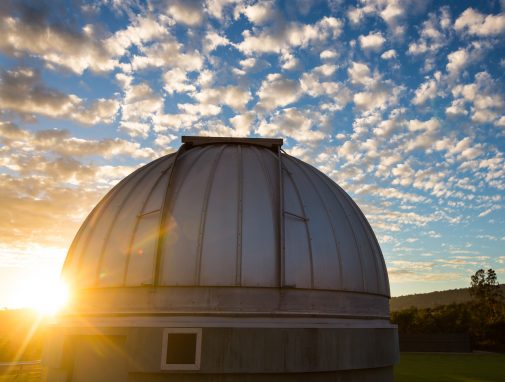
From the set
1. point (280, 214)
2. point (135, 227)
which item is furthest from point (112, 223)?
point (280, 214)

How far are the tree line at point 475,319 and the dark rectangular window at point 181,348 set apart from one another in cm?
5966

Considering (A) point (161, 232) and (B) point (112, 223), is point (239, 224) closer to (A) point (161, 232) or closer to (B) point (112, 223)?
(A) point (161, 232)

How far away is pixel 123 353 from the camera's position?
1088 cm

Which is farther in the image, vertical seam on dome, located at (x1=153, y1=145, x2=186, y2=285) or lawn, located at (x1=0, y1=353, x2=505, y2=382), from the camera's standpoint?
lawn, located at (x1=0, y1=353, x2=505, y2=382)

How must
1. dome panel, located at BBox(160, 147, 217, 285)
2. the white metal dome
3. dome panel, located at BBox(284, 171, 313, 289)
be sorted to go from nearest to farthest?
dome panel, located at BBox(160, 147, 217, 285) → the white metal dome → dome panel, located at BBox(284, 171, 313, 289)

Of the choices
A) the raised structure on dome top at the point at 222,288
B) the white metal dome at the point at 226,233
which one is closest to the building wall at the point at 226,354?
the raised structure on dome top at the point at 222,288

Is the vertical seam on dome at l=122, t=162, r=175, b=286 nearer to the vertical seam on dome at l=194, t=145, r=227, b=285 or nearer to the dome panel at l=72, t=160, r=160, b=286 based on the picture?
the dome panel at l=72, t=160, r=160, b=286

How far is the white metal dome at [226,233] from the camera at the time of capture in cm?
1114

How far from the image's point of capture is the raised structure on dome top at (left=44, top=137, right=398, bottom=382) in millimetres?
10672

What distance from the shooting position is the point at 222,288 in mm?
10891

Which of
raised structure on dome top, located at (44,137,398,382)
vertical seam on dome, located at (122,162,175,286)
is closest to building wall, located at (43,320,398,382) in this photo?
raised structure on dome top, located at (44,137,398,382)

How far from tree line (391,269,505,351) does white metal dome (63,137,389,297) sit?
2221 inches

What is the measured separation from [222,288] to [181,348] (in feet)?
6.02

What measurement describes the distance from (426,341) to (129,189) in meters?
55.9
